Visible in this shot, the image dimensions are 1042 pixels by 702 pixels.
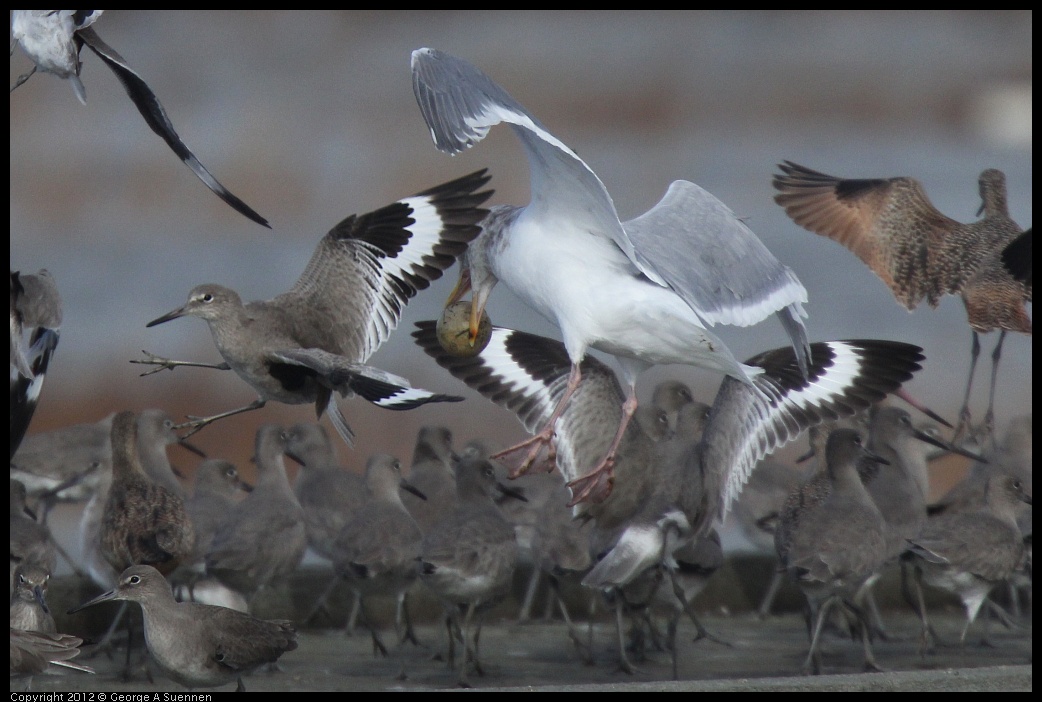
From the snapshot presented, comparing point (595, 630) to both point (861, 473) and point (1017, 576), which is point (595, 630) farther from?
point (1017, 576)

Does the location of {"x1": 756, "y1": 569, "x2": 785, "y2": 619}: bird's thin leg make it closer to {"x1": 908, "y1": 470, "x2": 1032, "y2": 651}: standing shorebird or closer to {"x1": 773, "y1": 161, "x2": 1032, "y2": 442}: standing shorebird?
{"x1": 908, "y1": 470, "x2": 1032, "y2": 651}: standing shorebird

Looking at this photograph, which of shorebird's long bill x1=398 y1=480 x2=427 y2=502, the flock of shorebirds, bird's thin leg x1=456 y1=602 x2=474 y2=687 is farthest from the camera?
shorebird's long bill x1=398 y1=480 x2=427 y2=502

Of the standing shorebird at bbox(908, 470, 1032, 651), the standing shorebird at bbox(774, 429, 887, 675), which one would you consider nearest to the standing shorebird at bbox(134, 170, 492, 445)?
the standing shorebird at bbox(774, 429, 887, 675)

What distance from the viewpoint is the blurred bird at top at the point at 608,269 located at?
488 cm

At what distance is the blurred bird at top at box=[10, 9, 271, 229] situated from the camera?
486cm

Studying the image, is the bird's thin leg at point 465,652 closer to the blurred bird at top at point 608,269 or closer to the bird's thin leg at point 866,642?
the blurred bird at top at point 608,269

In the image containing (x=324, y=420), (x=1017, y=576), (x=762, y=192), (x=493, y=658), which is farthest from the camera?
(x=762, y=192)

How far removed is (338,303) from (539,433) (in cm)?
86

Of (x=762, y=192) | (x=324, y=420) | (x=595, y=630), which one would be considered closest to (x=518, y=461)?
(x=595, y=630)

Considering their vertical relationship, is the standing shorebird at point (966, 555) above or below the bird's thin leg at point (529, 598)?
above

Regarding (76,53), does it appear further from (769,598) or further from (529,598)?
(769,598)

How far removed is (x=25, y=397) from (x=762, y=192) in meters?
7.89

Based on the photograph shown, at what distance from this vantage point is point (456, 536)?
20.1 feet

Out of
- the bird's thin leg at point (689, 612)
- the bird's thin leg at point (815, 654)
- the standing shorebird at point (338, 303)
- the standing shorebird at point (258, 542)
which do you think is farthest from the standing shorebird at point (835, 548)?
the standing shorebird at point (258, 542)
